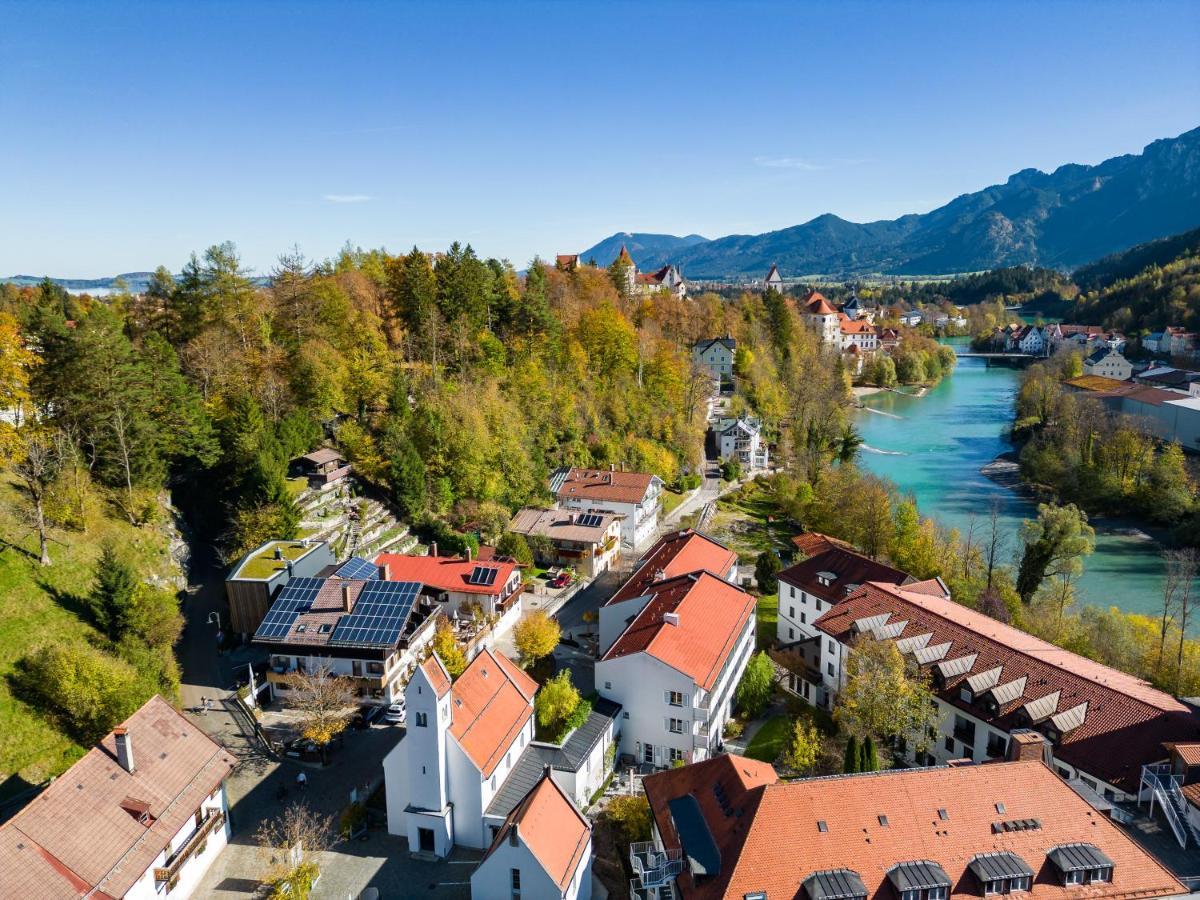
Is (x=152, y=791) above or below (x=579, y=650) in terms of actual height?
above

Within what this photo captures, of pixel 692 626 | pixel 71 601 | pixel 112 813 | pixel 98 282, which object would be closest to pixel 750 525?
pixel 692 626

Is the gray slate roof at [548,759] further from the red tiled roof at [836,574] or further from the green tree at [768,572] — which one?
the green tree at [768,572]

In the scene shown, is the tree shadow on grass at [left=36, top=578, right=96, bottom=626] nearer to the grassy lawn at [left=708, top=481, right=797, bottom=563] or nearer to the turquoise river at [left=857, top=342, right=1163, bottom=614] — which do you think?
the grassy lawn at [left=708, top=481, right=797, bottom=563]

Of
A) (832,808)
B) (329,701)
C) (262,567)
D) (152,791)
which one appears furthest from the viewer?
(262,567)

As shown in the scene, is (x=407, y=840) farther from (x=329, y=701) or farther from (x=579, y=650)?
(x=579, y=650)

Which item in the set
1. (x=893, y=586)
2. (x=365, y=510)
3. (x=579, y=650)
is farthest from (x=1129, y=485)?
(x=365, y=510)

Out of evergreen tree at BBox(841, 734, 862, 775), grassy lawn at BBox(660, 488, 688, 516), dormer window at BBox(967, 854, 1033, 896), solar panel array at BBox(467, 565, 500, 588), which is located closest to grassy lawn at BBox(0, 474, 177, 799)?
solar panel array at BBox(467, 565, 500, 588)

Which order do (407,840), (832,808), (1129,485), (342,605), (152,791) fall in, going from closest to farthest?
(832,808), (152,791), (407,840), (342,605), (1129,485)

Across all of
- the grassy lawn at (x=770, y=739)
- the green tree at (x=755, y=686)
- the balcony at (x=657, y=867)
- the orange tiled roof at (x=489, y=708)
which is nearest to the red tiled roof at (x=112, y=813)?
the orange tiled roof at (x=489, y=708)
